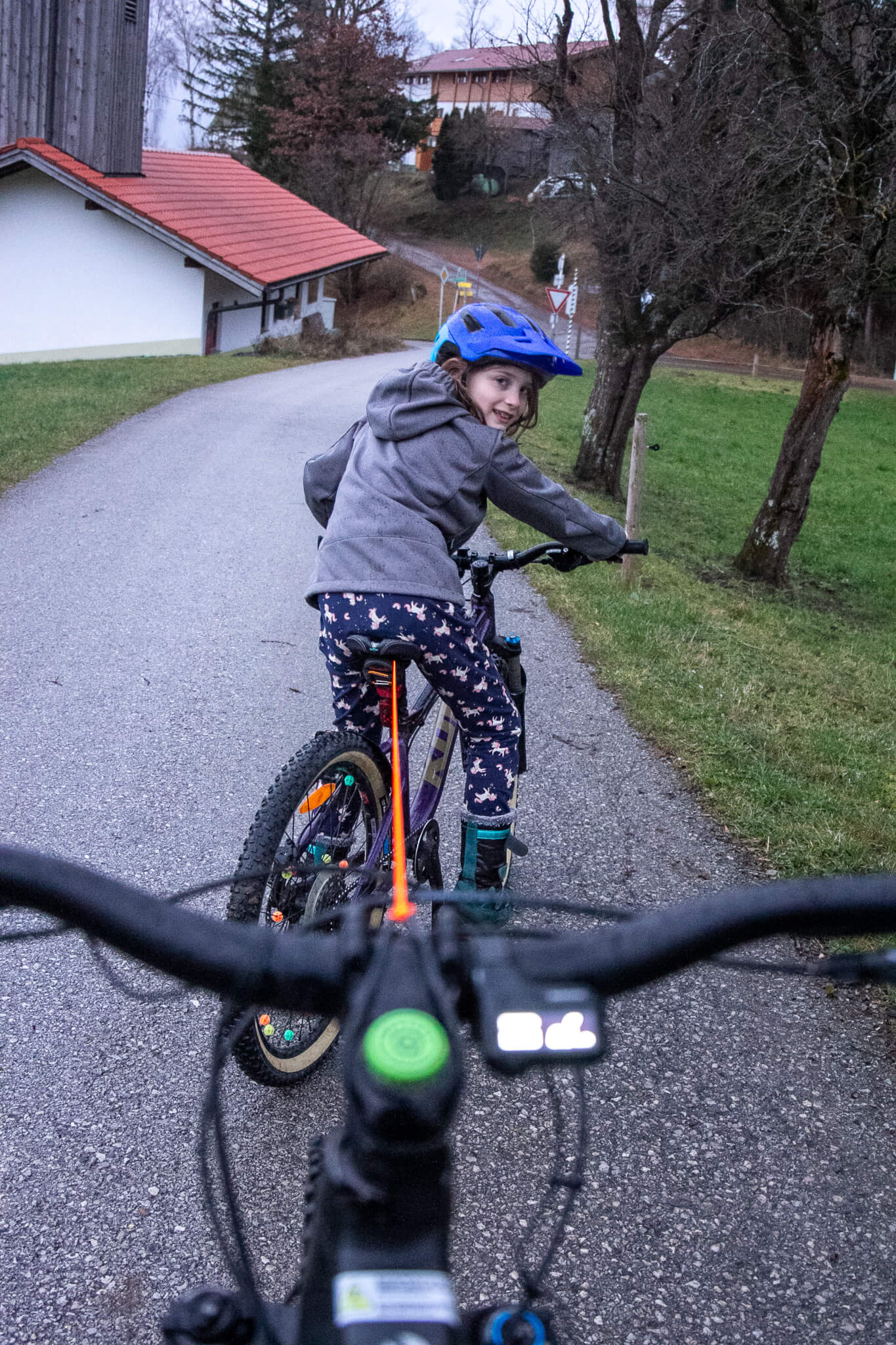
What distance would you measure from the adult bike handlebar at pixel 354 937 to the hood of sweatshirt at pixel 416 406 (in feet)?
6.65

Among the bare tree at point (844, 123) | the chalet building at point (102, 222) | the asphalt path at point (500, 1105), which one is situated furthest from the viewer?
the chalet building at point (102, 222)

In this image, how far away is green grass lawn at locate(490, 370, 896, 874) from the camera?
17.1ft

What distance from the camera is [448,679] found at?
3230mm

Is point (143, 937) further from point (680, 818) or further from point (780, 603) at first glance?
point (780, 603)

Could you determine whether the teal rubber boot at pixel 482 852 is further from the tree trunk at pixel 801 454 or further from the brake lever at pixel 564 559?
the tree trunk at pixel 801 454

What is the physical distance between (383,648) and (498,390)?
0.77 m

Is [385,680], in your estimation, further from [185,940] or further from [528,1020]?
[528,1020]

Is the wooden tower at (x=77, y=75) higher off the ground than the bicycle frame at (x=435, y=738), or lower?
higher

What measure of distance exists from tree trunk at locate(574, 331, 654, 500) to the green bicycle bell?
16.1 m

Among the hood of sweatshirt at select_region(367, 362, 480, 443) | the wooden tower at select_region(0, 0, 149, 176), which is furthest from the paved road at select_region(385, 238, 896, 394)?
the hood of sweatshirt at select_region(367, 362, 480, 443)

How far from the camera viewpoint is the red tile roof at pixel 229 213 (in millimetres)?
29141

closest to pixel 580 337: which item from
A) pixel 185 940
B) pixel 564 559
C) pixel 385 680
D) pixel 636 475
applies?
pixel 636 475

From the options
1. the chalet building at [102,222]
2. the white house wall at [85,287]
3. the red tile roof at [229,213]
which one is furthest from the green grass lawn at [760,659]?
the white house wall at [85,287]

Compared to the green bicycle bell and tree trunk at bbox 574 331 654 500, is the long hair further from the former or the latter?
tree trunk at bbox 574 331 654 500
